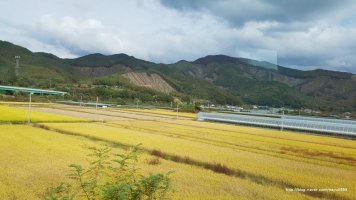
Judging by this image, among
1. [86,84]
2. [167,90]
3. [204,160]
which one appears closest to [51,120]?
[204,160]

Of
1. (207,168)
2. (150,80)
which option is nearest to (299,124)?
(207,168)

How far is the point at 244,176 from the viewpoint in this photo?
15367mm

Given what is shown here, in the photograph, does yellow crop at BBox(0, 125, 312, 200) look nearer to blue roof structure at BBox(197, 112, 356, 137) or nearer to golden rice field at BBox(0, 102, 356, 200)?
golden rice field at BBox(0, 102, 356, 200)

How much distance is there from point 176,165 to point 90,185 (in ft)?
28.1

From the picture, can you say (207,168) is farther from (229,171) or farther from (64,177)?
(64,177)

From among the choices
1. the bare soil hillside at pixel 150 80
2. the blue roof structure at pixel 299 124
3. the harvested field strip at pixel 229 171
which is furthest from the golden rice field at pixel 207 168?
the bare soil hillside at pixel 150 80

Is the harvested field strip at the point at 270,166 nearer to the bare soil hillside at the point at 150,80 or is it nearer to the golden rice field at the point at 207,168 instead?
the golden rice field at the point at 207,168

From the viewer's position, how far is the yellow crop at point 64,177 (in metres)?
11.7

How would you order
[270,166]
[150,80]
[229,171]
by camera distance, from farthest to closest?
[150,80]
[270,166]
[229,171]

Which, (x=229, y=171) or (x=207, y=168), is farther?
(x=207, y=168)

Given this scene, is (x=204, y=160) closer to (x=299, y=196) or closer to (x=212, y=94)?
(x=299, y=196)

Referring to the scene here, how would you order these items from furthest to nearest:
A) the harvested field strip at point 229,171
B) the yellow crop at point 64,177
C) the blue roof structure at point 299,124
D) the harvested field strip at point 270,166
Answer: the blue roof structure at point 299,124 < the harvested field strip at point 270,166 < the harvested field strip at point 229,171 < the yellow crop at point 64,177

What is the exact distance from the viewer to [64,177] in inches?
525

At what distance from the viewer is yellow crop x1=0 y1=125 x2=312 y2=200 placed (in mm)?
11688
